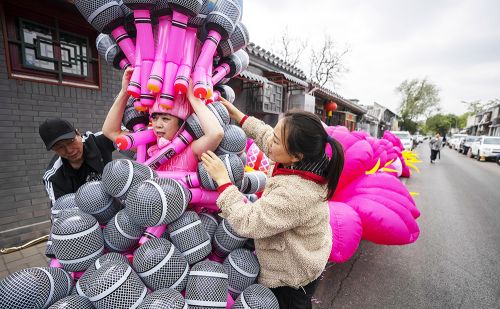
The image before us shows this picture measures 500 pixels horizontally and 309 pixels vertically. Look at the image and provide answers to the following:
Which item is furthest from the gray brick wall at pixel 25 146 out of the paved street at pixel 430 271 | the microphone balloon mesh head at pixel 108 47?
the paved street at pixel 430 271

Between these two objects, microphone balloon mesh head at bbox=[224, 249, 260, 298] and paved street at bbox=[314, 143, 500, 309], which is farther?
paved street at bbox=[314, 143, 500, 309]

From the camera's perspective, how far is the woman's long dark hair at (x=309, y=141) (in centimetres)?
121

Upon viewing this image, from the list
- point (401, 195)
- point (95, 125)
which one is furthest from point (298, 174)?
point (95, 125)

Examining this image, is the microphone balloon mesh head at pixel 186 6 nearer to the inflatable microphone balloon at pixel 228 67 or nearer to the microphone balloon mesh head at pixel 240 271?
the inflatable microphone balloon at pixel 228 67

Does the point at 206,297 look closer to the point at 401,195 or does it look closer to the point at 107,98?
the point at 401,195

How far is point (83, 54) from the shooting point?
3746 mm

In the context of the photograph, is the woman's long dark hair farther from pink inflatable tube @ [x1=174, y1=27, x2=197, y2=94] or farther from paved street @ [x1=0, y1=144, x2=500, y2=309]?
paved street @ [x1=0, y1=144, x2=500, y2=309]

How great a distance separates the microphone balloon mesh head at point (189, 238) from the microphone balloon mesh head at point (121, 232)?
0.55 ft

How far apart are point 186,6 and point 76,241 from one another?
3.99 feet

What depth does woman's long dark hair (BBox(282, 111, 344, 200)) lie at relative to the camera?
1.21 m

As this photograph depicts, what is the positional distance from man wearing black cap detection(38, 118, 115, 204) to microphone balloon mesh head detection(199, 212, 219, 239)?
106 cm

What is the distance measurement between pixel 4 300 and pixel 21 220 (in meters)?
3.28

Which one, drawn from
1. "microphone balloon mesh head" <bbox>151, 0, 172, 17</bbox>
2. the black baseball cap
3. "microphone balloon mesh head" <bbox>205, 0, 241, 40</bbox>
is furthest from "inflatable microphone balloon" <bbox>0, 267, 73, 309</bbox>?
"microphone balloon mesh head" <bbox>205, 0, 241, 40</bbox>

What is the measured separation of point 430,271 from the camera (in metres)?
3.42
